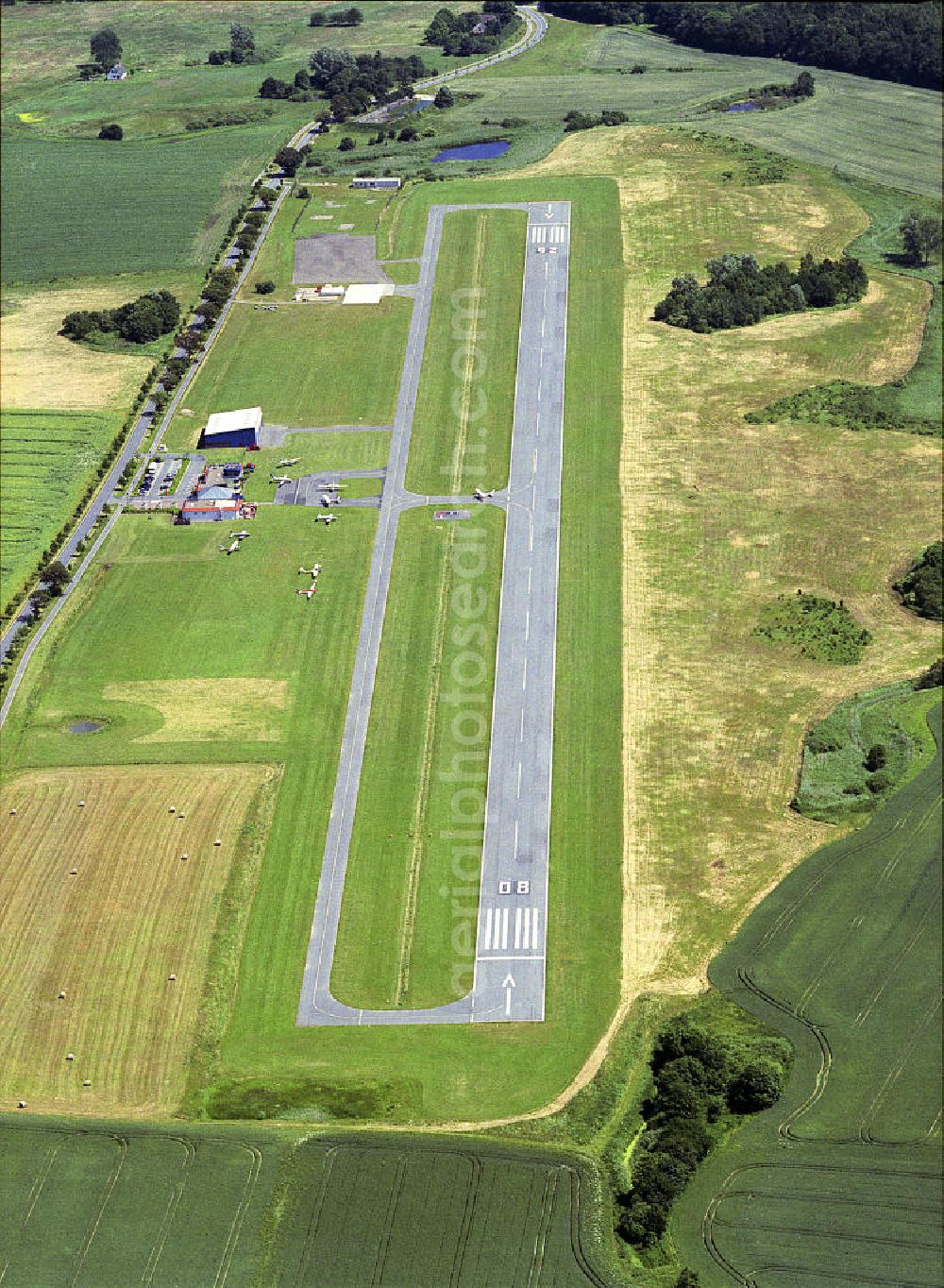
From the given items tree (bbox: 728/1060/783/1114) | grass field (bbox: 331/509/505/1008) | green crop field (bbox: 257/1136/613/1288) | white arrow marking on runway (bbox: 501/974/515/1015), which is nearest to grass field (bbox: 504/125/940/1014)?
white arrow marking on runway (bbox: 501/974/515/1015)

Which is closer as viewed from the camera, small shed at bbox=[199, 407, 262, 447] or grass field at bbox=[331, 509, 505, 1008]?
grass field at bbox=[331, 509, 505, 1008]

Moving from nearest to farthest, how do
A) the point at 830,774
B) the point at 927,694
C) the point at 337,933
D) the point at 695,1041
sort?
the point at 695,1041
the point at 337,933
the point at 830,774
the point at 927,694

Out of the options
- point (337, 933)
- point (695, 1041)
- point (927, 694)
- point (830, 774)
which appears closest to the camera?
point (695, 1041)

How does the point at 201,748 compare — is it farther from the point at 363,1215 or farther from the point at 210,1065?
the point at 363,1215

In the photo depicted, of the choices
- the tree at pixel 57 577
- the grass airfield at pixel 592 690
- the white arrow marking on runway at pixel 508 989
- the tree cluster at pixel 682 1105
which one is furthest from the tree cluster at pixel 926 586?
the tree at pixel 57 577

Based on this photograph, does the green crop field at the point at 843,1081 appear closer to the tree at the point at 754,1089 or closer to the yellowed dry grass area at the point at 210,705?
the tree at the point at 754,1089

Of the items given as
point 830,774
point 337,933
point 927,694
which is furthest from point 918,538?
point 337,933

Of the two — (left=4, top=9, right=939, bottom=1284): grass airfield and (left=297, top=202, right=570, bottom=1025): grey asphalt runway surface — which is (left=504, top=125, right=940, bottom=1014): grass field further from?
(left=297, top=202, right=570, bottom=1025): grey asphalt runway surface

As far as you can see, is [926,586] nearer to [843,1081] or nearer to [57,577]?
[843,1081]
